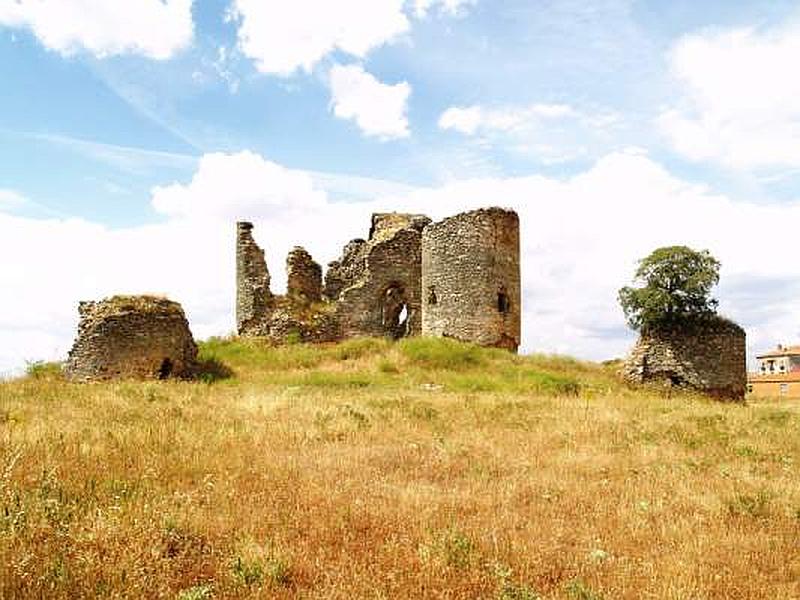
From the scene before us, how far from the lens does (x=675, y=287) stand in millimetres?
21359

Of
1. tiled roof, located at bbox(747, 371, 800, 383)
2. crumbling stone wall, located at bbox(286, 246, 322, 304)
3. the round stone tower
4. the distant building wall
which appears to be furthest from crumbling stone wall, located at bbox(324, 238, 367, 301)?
tiled roof, located at bbox(747, 371, 800, 383)

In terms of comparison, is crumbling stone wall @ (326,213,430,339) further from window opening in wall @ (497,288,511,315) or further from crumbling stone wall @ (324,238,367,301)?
window opening in wall @ (497,288,511,315)

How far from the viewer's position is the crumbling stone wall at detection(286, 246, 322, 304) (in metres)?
29.3

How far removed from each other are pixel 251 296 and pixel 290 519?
22.4m

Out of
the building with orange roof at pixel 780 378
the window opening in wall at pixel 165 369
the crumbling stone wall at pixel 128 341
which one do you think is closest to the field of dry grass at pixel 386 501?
the crumbling stone wall at pixel 128 341

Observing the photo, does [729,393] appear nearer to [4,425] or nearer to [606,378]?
[606,378]

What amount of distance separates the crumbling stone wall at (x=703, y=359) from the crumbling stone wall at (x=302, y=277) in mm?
14592

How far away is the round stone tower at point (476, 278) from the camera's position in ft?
76.6

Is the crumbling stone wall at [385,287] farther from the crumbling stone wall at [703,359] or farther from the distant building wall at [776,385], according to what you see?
the distant building wall at [776,385]

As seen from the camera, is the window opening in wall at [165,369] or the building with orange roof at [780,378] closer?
the window opening in wall at [165,369]

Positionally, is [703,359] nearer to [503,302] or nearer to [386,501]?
[503,302]

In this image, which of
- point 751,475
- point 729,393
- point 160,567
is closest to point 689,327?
point 729,393

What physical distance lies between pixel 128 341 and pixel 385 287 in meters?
11.7

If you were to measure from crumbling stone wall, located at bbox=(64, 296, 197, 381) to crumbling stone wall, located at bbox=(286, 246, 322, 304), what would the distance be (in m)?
8.92
